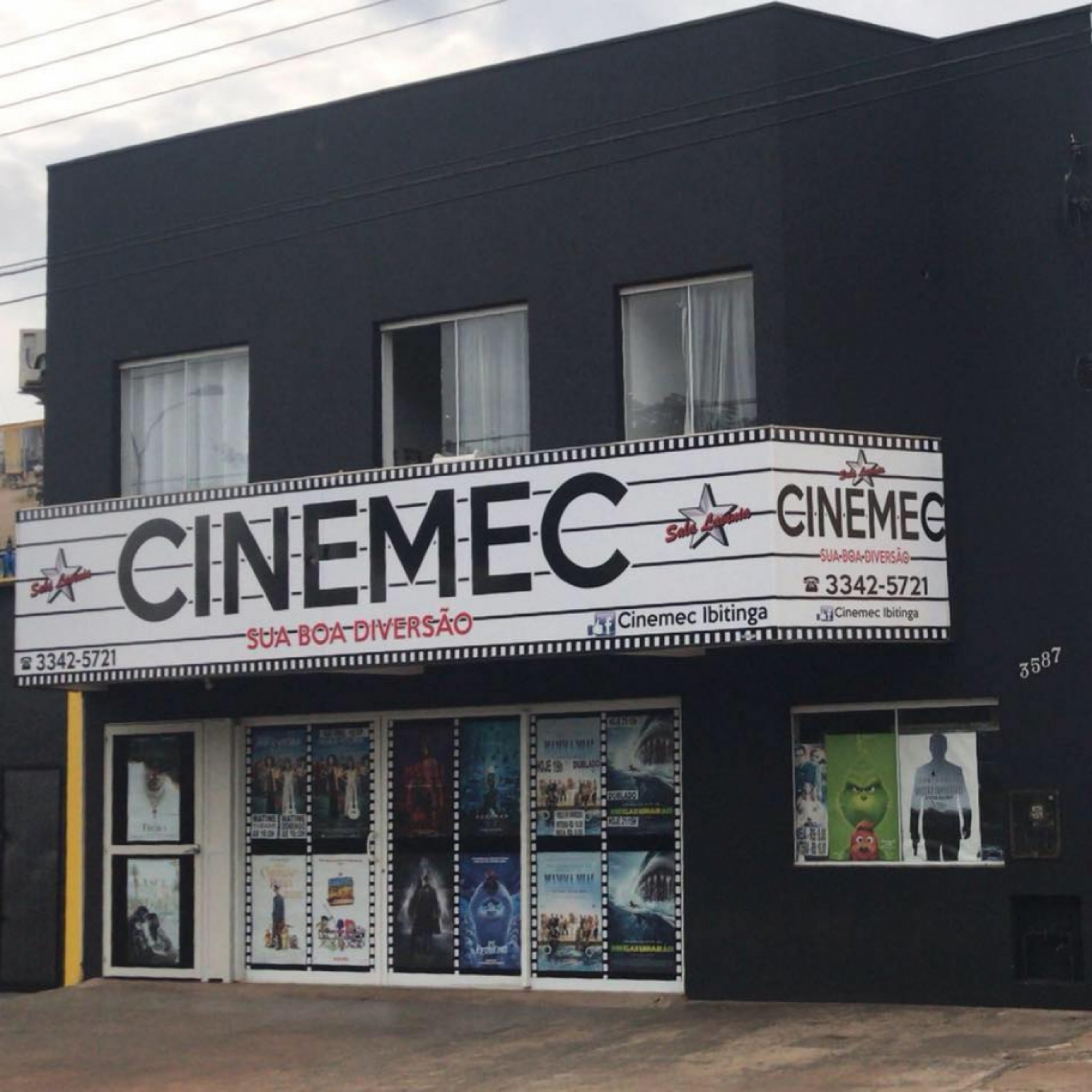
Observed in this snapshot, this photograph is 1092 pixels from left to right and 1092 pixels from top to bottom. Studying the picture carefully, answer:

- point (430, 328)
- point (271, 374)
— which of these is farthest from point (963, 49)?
point (271, 374)

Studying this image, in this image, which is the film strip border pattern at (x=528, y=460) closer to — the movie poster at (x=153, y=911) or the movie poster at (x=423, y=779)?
the movie poster at (x=423, y=779)

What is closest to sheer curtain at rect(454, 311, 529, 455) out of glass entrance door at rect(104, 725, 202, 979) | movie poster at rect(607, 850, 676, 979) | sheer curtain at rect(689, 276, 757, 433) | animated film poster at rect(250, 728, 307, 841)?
sheer curtain at rect(689, 276, 757, 433)

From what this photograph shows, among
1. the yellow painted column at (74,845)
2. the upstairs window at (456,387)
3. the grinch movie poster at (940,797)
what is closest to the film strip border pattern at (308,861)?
the yellow painted column at (74,845)

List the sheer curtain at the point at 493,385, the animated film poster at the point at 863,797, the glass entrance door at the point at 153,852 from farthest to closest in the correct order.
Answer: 1. the glass entrance door at the point at 153,852
2. the sheer curtain at the point at 493,385
3. the animated film poster at the point at 863,797

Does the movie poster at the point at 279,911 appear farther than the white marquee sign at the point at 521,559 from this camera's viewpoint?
Yes

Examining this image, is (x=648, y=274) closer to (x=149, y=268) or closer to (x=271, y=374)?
(x=271, y=374)

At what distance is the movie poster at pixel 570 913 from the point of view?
61.1ft

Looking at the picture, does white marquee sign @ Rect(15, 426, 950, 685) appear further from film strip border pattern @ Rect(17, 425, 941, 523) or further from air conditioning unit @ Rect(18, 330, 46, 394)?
air conditioning unit @ Rect(18, 330, 46, 394)

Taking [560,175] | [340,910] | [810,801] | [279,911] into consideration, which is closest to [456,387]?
[560,175]

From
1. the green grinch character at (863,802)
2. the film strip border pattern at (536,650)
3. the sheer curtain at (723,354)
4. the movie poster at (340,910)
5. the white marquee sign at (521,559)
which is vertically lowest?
the movie poster at (340,910)

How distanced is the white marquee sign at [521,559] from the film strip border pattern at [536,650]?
2cm

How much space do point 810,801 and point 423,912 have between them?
3.89 metres

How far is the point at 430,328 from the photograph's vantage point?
19359 millimetres

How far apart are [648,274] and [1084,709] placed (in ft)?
16.4
